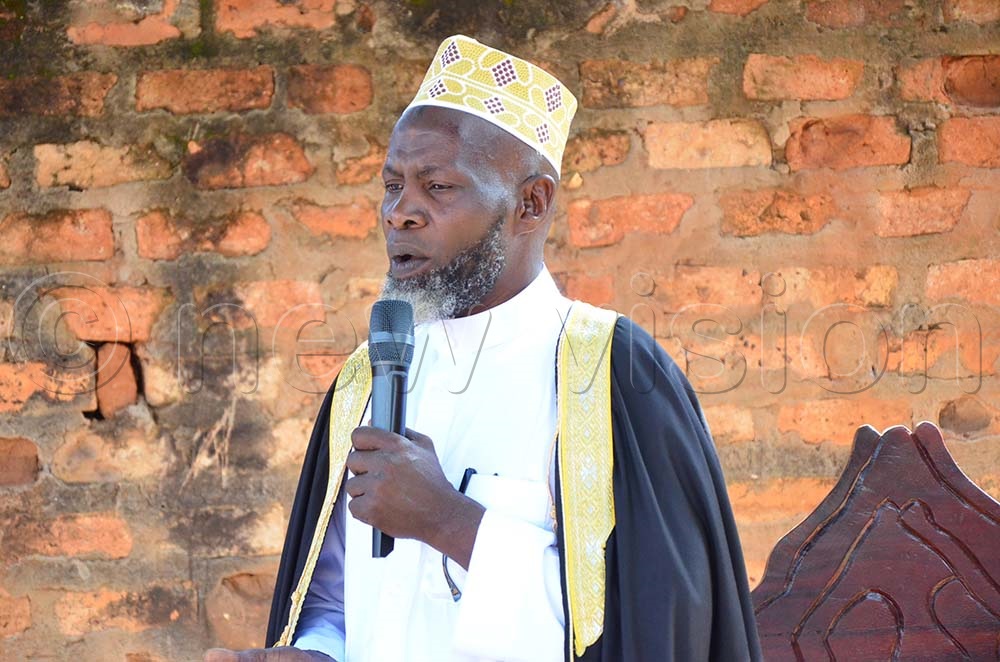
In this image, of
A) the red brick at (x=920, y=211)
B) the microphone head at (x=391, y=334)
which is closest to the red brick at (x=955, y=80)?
the red brick at (x=920, y=211)

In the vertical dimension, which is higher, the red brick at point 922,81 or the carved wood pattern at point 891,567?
the red brick at point 922,81

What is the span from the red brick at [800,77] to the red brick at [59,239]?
205 centimetres

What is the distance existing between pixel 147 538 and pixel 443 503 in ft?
6.05

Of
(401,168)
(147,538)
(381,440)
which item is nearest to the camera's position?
(381,440)

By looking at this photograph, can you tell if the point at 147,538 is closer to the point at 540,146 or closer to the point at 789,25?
the point at 540,146

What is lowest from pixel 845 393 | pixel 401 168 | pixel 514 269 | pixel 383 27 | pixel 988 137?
pixel 845 393

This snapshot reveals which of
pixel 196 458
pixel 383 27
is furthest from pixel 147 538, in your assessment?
pixel 383 27

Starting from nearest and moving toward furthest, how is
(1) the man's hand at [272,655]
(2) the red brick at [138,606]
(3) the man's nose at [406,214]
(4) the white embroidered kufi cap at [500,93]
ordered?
(1) the man's hand at [272,655], (3) the man's nose at [406,214], (4) the white embroidered kufi cap at [500,93], (2) the red brick at [138,606]

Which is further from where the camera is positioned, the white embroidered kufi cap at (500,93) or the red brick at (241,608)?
the red brick at (241,608)

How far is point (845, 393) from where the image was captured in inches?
142

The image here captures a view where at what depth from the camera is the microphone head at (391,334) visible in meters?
2.04

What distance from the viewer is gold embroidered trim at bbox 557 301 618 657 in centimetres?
203

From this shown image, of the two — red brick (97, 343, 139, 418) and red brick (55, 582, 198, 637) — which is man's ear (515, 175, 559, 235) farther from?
red brick (55, 582, 198, 637)

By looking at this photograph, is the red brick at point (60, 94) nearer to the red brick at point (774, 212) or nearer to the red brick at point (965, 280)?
the red brick at point (774, 212)
